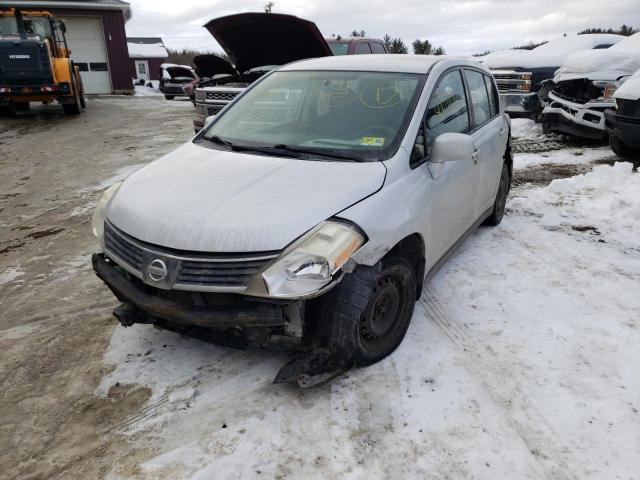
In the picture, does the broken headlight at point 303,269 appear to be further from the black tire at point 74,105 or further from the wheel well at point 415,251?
the black tire at point 74,105

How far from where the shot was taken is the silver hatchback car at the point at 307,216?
2365 millimetres

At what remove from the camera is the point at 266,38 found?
27.2ft

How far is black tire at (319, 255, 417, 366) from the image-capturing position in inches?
98.5

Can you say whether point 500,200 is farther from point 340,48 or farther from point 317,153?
point 340,48

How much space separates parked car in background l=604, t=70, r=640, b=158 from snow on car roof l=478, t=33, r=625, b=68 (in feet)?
14.4

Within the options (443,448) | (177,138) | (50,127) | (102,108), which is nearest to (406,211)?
(443,448)

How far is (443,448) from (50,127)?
13.1 m

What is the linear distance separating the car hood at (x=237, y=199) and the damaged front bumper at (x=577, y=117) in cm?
716

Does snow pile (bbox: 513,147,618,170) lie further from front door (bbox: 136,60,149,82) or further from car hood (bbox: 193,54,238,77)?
front door (bbox: 136,60,149,82)

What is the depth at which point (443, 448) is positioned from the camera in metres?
2.30

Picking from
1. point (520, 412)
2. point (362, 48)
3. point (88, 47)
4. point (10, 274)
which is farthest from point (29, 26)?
point (520, 412)

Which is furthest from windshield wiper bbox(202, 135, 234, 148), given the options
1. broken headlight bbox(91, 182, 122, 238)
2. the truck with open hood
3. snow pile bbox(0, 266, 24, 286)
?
the truck with open hood

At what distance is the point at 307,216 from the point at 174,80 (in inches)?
842

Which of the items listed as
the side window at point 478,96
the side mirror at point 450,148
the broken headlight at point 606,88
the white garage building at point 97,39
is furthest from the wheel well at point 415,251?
the white garage building at point 97,39
